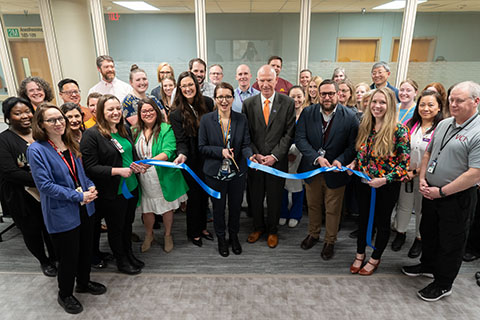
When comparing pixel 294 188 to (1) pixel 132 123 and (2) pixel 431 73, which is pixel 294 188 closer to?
(1) pixel 132 123

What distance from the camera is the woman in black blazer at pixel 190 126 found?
2.93m

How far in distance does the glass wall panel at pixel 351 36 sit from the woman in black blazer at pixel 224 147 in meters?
3.67

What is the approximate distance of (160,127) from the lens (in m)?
2.88

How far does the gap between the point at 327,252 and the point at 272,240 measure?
62 cm

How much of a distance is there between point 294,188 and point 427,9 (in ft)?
16.1

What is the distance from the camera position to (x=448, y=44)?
5734 mm

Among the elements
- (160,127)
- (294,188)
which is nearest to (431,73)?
(294,188)

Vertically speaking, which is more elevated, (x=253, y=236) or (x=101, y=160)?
(x=101, y=160)

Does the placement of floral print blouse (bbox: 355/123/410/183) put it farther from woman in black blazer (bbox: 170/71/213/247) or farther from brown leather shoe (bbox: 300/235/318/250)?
woman in black blazer (bbox: 170/71/213/247)

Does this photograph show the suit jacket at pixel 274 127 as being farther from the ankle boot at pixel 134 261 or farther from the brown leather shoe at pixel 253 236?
the ankle boot at pixel 134 261

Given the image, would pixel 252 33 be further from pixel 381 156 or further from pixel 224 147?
pixel 381 156

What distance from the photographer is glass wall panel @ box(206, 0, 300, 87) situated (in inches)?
219

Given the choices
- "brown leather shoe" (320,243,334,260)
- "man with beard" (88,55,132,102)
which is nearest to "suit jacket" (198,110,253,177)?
"brown leather shoe" (320,243,334,260)

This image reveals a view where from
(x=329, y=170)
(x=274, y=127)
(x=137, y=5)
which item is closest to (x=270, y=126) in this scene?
(x=274, y=127)
